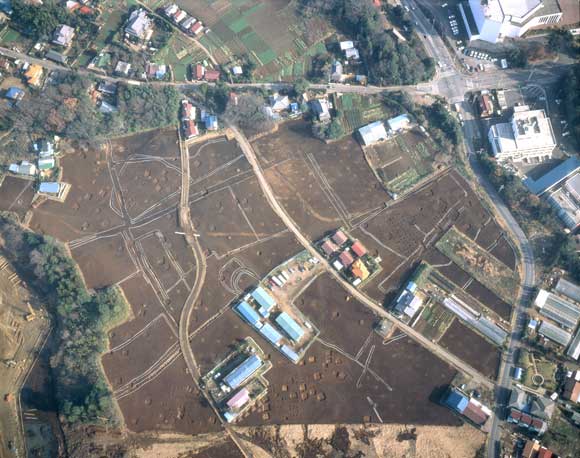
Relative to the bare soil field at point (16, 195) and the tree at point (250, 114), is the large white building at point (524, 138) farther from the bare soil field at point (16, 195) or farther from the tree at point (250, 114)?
the bare soil field at point (16, 195)

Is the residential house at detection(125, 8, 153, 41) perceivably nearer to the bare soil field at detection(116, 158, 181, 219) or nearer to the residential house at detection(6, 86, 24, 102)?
the residential house at detection(6, 86, 24, 102)

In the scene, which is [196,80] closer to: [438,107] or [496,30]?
[438,107]

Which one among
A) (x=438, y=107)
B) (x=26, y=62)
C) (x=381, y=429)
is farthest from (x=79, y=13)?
(x=381, y=429)

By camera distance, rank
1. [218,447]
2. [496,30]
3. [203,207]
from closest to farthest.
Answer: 1. [218,447]
2. [203,207]
3. [496,30]

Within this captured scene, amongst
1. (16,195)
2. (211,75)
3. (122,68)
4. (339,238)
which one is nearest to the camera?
(339,238)

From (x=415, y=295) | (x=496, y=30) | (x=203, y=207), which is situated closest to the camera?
(x=415, y=295)

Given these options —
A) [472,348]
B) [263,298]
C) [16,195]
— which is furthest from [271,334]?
[16,195]

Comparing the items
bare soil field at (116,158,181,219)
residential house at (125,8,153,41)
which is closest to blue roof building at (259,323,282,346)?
bare soil field at (116,158,181,219)

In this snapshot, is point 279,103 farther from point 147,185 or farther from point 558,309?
point 558,309
